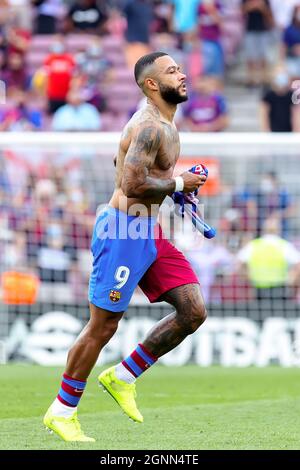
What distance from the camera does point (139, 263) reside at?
346 inches

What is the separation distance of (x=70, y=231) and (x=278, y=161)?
3.38 m

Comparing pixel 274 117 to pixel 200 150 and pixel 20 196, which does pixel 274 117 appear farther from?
pixel 20 196

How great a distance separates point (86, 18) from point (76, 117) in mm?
3349

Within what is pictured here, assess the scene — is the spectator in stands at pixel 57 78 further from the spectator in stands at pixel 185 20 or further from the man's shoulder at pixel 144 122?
the man's shoulder at pixel 144 122

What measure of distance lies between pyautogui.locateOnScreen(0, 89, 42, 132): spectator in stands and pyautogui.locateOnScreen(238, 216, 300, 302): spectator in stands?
482 centimetres

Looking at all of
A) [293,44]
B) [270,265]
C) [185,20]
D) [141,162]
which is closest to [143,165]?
[141,162]

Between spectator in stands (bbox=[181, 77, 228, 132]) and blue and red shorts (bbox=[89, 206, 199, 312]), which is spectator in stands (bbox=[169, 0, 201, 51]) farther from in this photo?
blue and red shorts (bbox=[89, 206, 199, 312])

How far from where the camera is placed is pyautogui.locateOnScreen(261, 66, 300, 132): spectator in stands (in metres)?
19.5

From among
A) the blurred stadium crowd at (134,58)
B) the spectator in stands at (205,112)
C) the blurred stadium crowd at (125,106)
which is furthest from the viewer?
the blurred stadium crowd at (134,58)

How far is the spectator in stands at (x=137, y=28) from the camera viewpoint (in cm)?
2159

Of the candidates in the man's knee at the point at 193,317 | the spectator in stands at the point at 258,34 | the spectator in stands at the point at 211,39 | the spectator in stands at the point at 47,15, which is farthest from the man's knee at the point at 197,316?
the spectator in stands at the point at 47,15


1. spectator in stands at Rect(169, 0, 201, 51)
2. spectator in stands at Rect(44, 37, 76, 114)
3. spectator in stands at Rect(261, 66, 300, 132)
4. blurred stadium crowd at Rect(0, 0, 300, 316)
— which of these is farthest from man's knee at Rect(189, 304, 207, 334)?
spectator in stands at Rect(169, 0, 201, 51)

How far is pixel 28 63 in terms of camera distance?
71.7 feet

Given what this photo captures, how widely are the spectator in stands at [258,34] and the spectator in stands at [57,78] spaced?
136 inches
